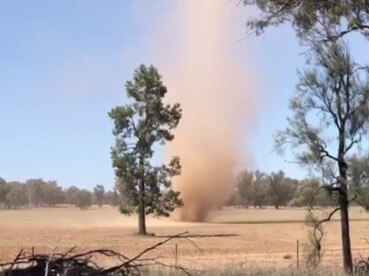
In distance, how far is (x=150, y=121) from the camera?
6084 cm

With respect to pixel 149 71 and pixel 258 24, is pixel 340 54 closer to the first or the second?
pixel 258 24

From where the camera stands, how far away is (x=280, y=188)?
158625 millimetres

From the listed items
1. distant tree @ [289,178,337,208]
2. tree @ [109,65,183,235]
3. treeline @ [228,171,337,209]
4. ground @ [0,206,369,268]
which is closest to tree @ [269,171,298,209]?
treeline @ [228,171,337,209]

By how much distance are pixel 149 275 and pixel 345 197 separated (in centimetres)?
1702

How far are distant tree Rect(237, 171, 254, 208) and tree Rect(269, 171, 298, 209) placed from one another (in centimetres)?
569

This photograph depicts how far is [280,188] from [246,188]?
15.0 meters

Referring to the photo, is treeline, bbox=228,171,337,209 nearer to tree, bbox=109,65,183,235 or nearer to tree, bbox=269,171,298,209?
tree, bbox=269,171,298,209

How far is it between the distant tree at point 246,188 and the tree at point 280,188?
569 centimetres

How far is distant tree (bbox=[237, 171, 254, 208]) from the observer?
161625 mm

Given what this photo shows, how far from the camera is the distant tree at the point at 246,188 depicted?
530ft

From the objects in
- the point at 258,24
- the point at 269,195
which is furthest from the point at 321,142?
the point at 269,195

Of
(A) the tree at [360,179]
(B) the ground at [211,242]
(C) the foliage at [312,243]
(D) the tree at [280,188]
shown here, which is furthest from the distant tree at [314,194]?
(D) the tree at [280,188]

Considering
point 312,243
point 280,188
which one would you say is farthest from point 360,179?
point 280,188

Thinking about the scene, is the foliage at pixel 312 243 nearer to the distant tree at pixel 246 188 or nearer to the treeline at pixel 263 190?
the treeline at pixel 263 190
